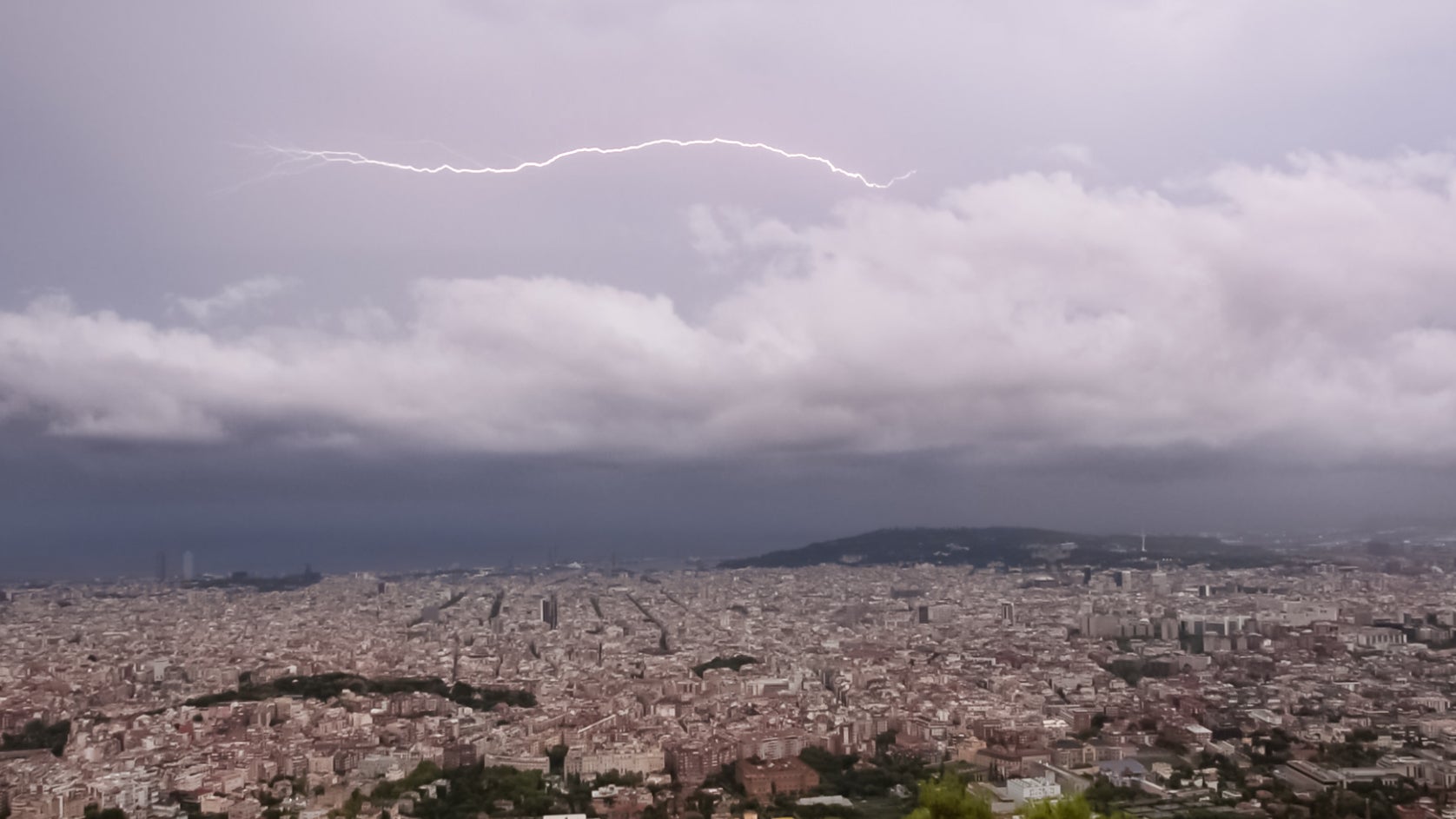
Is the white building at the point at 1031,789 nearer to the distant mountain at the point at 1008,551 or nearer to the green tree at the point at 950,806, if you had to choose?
the green tree at the point at 950,806

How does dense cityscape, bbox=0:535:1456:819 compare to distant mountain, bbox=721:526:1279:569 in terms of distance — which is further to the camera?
distant mountain, bbox=721:526:1279:569

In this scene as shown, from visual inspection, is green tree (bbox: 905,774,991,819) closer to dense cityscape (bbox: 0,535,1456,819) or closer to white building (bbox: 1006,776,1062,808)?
dense cityscape (bbox: 0,535,1456,819)

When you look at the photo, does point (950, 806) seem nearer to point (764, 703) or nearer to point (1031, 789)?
point (1031, 789)

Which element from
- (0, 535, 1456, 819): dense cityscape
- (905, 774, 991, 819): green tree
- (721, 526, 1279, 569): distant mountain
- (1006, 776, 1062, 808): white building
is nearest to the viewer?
(905, 774, 991, 819): green tree

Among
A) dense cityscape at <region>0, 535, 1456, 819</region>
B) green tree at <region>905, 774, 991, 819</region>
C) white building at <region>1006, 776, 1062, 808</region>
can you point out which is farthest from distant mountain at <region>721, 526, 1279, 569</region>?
green tree at <region>905, 774, 991, 819</region>

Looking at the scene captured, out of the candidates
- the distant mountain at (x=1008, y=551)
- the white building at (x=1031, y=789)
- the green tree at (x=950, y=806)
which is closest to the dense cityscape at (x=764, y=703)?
the white building at (x=1031, y=789)

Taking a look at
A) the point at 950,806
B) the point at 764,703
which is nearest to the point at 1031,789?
the point at 950,806

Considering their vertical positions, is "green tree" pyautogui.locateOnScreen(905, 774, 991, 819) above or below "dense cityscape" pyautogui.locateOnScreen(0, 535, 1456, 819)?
above
